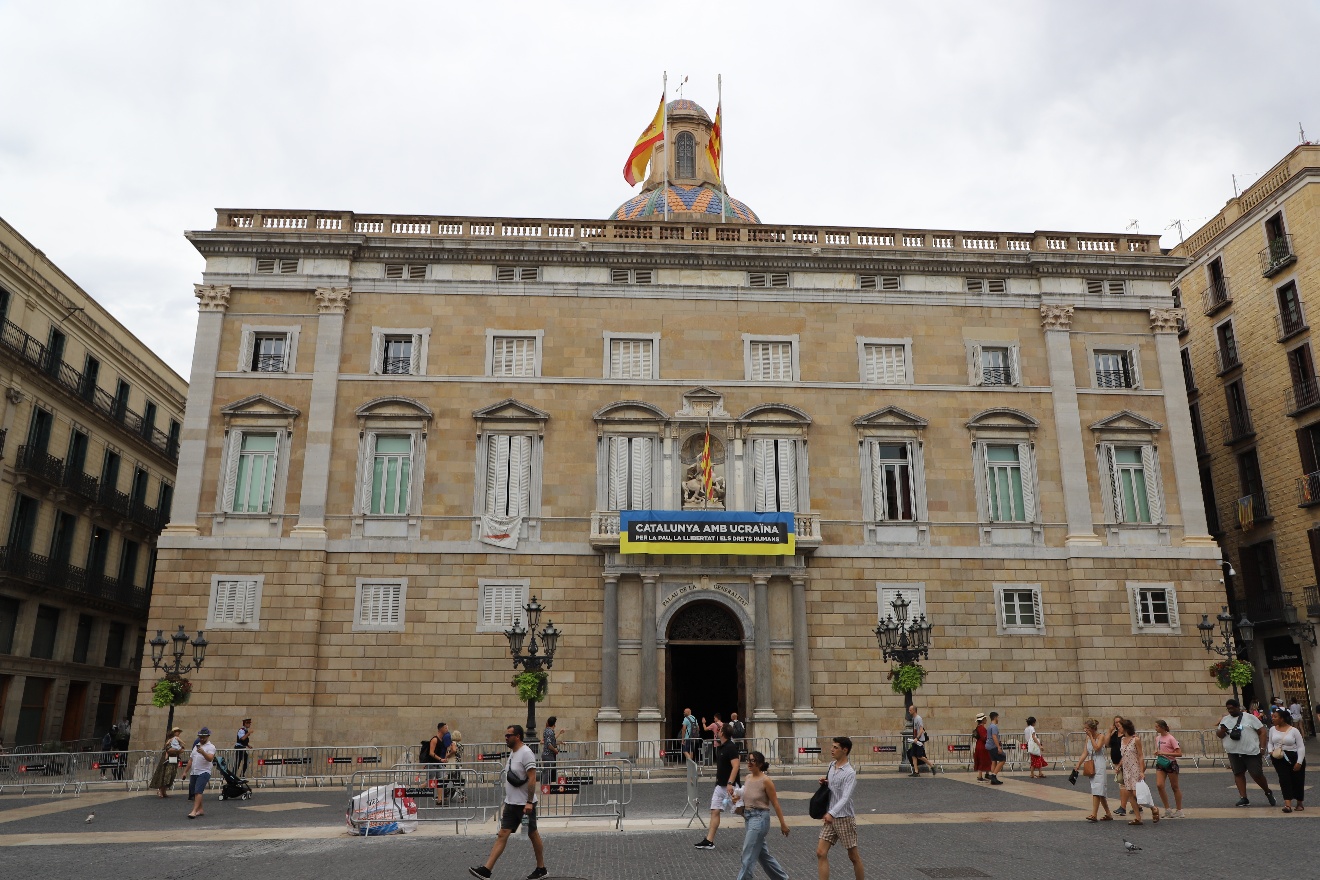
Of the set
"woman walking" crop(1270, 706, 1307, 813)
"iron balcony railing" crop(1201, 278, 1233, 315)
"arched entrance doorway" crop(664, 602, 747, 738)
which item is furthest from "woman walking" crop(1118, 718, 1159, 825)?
"iron balcony railing" crop(1201, 278, 1233, 315)

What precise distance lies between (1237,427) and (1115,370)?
9932mm

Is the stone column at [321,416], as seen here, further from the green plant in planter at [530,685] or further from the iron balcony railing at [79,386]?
the iron balcony railing at [79,386]

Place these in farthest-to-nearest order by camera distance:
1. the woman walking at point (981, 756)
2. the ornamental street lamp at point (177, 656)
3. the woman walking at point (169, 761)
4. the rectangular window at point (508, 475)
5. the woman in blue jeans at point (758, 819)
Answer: the rectangular window at point (508, 475)
the ornamental street lamp at point (177, 656)
the woman walking at point (981, 756)
the woman walking at point (169, 761)
the woman in blue jeans at point (758, 819)

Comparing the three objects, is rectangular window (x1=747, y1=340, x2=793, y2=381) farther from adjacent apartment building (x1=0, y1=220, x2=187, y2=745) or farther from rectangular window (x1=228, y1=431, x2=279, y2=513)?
adjacent apartment building (x1=0, y1=220, x2=187, y2=745)

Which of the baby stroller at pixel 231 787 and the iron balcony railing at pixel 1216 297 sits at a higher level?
the iron balcony railing at pixel 1216 297

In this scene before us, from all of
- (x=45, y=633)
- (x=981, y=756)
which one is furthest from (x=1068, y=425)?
(x=45, y=633)

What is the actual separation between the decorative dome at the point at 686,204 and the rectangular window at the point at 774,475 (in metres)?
20.4

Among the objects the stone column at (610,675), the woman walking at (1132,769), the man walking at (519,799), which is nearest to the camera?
the man walking at (519,799)

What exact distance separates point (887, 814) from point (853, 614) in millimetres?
11764

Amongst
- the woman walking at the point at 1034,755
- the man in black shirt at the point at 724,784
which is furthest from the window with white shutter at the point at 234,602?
the woman walking at the point at 1034,755

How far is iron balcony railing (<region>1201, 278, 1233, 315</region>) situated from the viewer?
3936 cm

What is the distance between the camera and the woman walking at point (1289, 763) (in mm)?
16359

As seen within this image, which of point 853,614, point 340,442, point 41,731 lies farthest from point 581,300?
point 41,731

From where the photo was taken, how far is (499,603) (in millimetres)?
28438
